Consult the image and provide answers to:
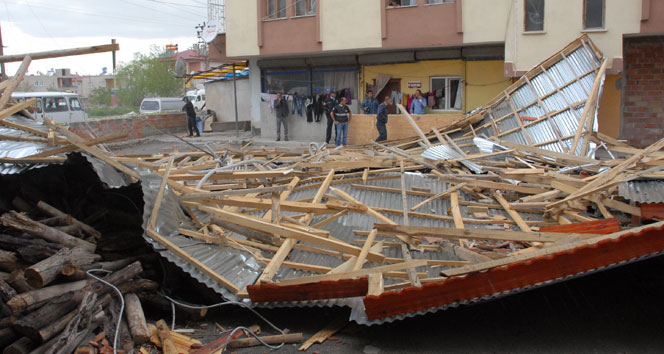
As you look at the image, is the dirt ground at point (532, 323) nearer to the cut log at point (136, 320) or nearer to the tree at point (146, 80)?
the cut log at point (136, 320)

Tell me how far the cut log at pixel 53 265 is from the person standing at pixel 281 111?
16601 millimetres

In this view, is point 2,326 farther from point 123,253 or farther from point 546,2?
point 546,2

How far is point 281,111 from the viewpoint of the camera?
21.7 meters

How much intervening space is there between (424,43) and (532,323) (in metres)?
14.4

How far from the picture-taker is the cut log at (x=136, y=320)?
4.84m

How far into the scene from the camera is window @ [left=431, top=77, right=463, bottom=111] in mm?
19484

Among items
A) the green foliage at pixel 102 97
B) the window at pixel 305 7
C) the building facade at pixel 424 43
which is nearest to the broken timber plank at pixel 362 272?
the building facade at pixel 424 43

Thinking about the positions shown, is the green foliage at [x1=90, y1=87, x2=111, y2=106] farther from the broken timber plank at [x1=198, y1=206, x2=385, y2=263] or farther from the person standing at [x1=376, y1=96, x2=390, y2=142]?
the broken timber plank at [x1=198, y1=206, x2=385, y2=263]

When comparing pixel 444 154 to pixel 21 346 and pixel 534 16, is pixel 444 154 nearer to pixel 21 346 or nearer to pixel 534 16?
pixel 21 346

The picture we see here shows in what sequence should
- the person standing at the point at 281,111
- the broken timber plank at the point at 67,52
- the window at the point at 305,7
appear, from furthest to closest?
the person standing at the point at 281,111 → the window at the point at 305,7 → the broken timber plank at the point at 67,52

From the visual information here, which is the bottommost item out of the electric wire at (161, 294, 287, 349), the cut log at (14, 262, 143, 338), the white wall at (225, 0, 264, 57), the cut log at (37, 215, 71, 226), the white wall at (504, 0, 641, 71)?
the electric wire at (161, 294, 287, 349)

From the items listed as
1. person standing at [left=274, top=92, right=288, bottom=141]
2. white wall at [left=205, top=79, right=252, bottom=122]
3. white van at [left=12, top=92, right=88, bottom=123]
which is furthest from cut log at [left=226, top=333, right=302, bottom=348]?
white wall at [left=205, top=79, right=252, bottom=122]

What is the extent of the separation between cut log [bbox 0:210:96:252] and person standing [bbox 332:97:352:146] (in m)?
12.8

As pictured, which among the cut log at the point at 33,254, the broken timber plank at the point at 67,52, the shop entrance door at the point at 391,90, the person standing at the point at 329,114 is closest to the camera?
the cut log at the point at 33,254
